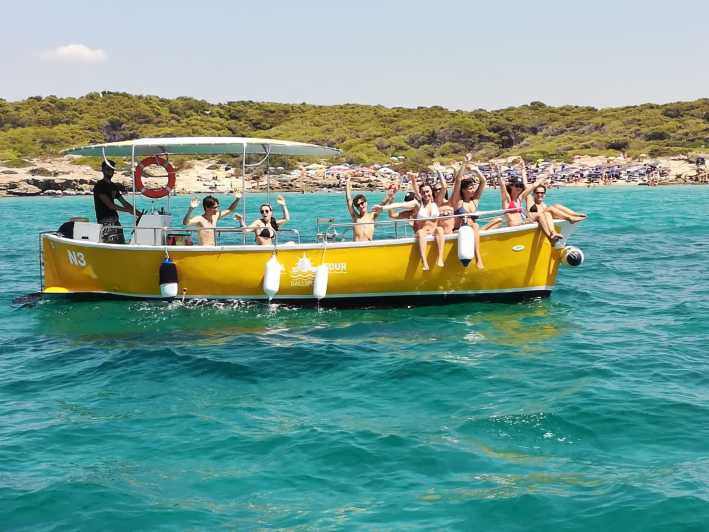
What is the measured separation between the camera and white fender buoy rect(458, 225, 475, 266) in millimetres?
12055

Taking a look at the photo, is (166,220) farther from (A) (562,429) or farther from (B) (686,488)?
(B) (686,488)

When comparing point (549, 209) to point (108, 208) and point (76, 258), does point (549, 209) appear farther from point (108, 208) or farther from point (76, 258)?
point (76, 258)

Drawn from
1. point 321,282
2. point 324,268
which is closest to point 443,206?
point 324,268

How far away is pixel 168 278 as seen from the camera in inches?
513

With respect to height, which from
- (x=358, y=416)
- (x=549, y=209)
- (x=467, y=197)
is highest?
(x=467, y=197)

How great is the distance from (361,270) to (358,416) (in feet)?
16.6

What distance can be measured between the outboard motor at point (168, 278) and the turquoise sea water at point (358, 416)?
38cm

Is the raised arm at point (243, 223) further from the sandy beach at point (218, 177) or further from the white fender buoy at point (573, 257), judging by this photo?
the sandy beach at point (218, 177)

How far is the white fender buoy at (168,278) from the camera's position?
42.7ft

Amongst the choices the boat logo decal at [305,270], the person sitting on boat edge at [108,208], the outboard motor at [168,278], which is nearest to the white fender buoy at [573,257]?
the boat logo decal at [305,270]

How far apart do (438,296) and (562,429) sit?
5693 mm

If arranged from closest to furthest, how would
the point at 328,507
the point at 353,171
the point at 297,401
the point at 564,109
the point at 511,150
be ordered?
the point at 328,507
the point at 297,401
the point at 353,171
the point at 511,150
the point at 564,109

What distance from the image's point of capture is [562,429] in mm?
7355

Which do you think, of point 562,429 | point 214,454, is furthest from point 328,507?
point 562,429
